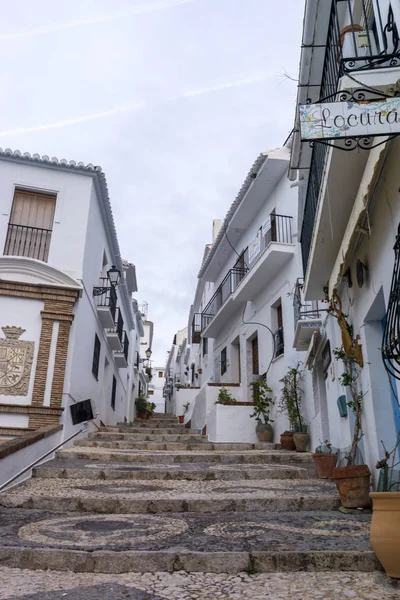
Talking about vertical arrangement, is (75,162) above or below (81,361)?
above

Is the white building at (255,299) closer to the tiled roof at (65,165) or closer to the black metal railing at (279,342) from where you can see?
the black metal railing at (279,342)

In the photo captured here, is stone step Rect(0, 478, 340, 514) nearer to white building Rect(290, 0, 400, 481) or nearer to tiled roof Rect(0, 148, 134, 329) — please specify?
white building Rect(290, 0, 400, 481)

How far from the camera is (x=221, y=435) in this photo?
1130 centimetres

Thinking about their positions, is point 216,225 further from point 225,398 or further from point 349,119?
point 349,119

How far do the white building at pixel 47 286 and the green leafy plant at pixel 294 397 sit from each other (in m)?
4.59

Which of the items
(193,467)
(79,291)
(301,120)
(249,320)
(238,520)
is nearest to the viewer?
(301,120)

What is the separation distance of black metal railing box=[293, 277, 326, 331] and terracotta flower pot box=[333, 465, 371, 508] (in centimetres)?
445

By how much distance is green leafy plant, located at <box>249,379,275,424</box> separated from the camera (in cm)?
1149

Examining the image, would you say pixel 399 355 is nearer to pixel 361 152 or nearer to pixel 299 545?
pixel 299 545

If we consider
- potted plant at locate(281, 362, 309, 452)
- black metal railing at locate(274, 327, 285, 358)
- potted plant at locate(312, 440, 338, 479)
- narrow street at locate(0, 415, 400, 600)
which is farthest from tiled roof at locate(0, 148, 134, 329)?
potted plant at locate(312, 440, 338, 479)

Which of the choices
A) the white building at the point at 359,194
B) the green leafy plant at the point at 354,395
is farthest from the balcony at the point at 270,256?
the green leafy plant at the point at 354,395

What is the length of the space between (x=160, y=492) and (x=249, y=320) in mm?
9106

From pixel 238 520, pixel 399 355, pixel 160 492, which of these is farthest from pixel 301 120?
pixel 160 492

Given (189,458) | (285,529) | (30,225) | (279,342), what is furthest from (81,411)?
(285,529)
